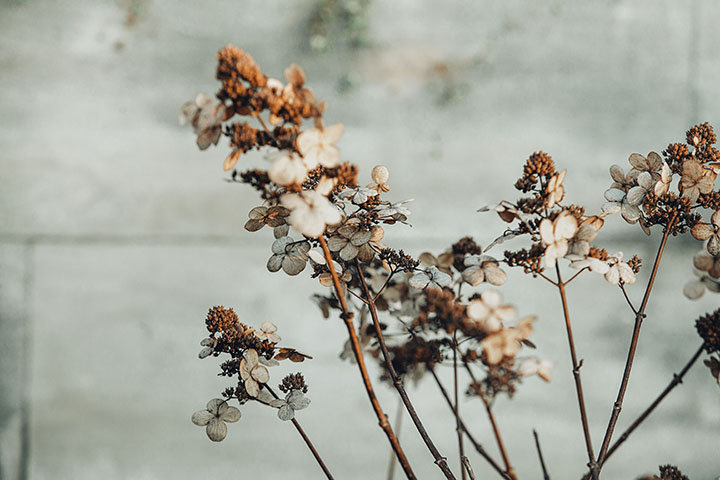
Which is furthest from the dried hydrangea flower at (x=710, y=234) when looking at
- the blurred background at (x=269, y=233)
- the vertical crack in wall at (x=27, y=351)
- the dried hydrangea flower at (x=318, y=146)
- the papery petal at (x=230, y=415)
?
the vertical crack in wall at (x=27, y=351)

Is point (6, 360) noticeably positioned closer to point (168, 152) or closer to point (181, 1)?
point (168, 152)

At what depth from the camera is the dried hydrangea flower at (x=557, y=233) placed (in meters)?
0.51

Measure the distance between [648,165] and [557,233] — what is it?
0.50ft

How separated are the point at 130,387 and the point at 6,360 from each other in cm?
31

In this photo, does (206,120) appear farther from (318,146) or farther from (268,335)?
(268,335)

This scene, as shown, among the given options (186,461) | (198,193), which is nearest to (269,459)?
(186,461)

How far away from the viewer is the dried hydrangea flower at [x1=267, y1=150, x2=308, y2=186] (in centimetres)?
42

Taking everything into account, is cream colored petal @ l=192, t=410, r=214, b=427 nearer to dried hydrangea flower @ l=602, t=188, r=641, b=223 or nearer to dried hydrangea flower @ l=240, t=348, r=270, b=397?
dried hydrangea flower @ l=240, t=348, r=270, b=397

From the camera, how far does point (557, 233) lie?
0.52m

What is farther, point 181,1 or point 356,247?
point 181,1

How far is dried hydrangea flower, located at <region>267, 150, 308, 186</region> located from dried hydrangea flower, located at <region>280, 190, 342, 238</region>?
15mm

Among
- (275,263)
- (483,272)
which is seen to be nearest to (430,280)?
(483,272)

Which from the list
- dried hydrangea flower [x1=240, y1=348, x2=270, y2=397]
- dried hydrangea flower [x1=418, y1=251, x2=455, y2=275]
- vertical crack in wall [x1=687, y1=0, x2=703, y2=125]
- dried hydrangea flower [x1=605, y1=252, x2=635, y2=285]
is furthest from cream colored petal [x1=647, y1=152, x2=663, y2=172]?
vertical crack in wall [x1=687, y1=0, x2=703, y2=125]

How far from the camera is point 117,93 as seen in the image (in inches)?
53.7
